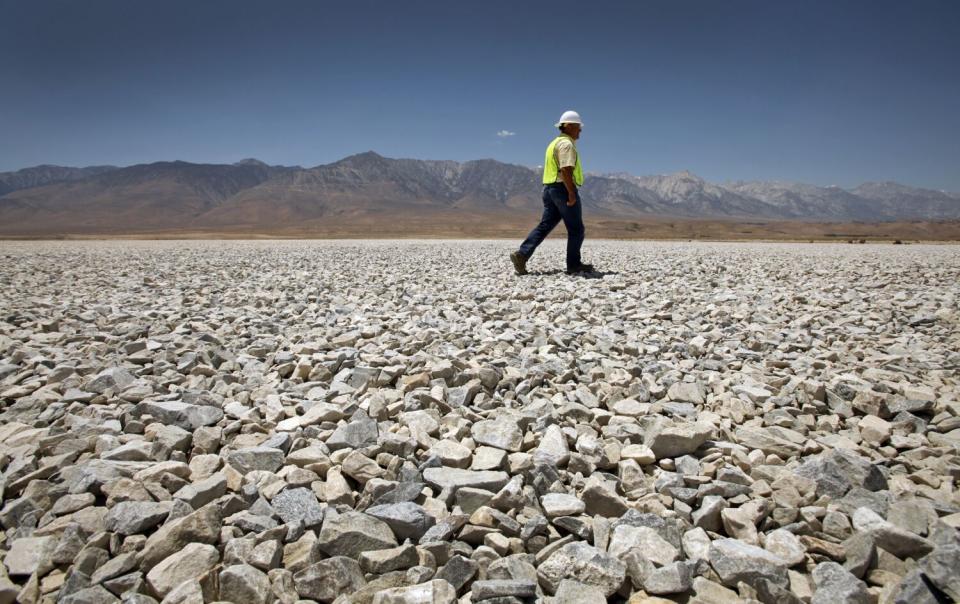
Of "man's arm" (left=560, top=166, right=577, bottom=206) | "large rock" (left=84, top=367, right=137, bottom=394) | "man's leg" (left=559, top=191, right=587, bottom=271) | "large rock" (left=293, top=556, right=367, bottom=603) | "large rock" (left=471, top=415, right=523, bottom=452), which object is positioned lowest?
"large rock" (left=293, top=556, right=367, bottom=603)

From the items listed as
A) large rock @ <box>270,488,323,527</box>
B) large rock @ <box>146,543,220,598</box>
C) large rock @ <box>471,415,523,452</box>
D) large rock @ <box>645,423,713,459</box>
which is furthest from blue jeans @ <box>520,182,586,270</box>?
large rock @ <box>146,543,220,598</box>

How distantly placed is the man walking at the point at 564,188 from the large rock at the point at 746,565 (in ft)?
20.2

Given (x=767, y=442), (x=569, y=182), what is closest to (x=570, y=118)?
(x=569, y=182)

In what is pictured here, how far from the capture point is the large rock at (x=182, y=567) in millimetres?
1547

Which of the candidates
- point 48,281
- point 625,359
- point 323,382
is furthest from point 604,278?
point 48,281

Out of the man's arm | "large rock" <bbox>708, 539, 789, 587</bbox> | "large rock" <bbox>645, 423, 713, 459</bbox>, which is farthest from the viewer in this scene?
the man's arm

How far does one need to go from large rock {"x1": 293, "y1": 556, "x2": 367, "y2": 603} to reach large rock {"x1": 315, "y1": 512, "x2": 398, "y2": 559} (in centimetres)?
8

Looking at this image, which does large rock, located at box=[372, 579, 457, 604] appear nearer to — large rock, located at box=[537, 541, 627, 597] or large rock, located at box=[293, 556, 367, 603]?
large rock, located at box=[293, 556, 367, 603]

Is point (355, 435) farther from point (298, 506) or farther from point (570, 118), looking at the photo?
point (570, 118)

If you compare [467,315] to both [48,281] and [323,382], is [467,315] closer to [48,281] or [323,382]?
[323,382]

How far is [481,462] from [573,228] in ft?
21.0

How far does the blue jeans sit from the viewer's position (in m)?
7.86

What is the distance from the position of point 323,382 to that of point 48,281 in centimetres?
792

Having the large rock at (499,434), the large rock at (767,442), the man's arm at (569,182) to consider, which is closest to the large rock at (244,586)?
the large rock at (499,434)
